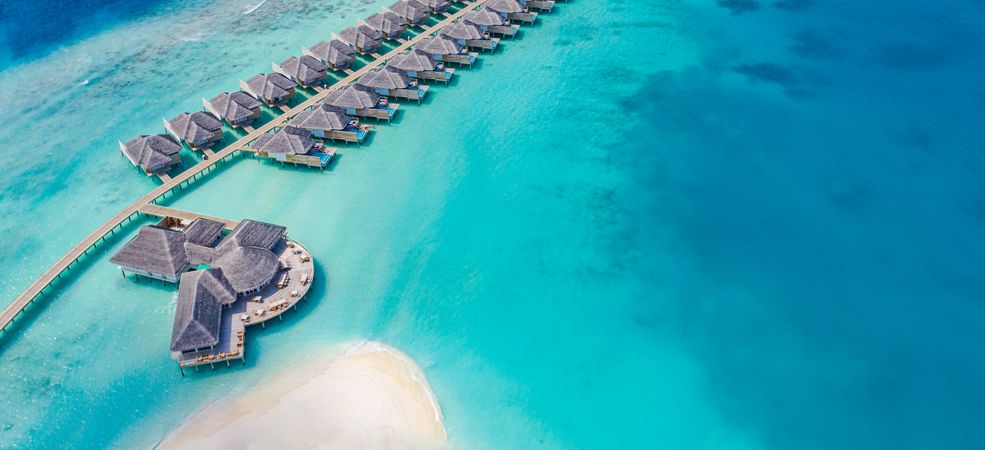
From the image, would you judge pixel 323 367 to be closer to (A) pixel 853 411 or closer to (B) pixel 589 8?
(A) pixel 853 411

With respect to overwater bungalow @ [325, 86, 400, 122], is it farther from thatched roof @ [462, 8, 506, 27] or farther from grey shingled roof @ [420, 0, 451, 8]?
grey shingled roof @ [420, 0, 451, 8]

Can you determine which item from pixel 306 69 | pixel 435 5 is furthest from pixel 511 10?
pixel 306 69

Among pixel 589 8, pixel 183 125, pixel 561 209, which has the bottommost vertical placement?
→ pixel 561 209

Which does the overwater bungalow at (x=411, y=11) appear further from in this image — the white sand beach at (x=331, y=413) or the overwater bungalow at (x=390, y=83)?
the white sand beach at (x=331, y=413)

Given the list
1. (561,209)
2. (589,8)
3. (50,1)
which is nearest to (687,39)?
(589,8)

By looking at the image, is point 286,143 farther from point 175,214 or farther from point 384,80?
point 384,80
